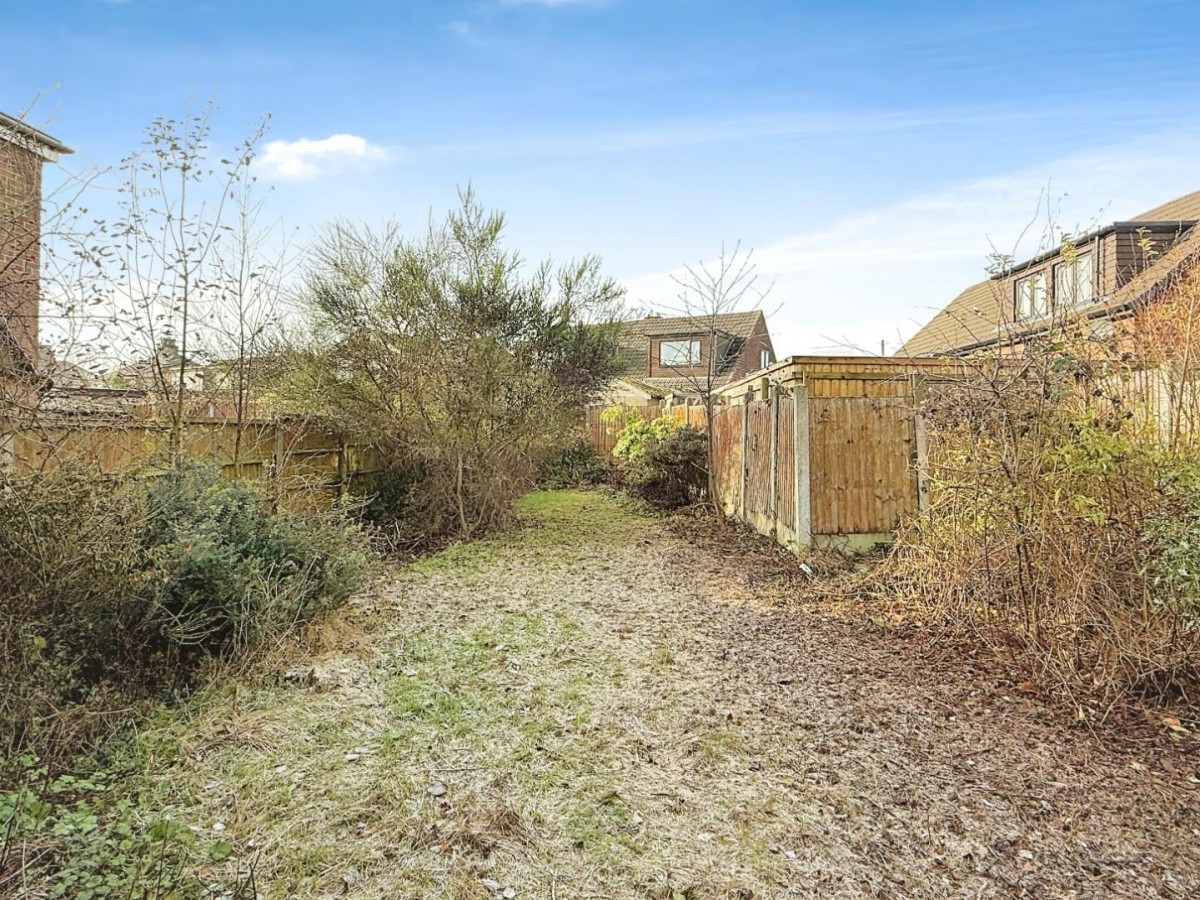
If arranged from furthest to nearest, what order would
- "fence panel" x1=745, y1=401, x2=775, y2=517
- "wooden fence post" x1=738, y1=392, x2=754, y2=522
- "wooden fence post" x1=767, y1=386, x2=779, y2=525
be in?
"wooden fence post" x1=738, y1=392, x2=754, y2=522, "fence panel" x1=745, y1=401, x2=775, y2=517, "wooden fence post" x1=767, y1=386, x2=779, y2=525

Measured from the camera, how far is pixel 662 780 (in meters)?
2.75

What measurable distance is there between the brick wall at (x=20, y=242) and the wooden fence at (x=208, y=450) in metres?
0.42

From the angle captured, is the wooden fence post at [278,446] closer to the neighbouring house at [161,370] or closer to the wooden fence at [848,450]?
the neighbouring house at [161,370]

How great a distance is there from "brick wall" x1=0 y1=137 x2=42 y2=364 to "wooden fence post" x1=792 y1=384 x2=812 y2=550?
602 centimetres

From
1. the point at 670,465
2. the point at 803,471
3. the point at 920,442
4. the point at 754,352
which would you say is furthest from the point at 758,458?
the point at 754,352

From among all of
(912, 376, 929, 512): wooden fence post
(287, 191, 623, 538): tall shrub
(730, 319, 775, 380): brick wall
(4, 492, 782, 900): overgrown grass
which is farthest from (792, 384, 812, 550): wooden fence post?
(730, 319, 775, 380): brick wall

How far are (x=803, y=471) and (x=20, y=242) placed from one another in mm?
6162

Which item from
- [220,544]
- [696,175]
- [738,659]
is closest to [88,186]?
[220,544]

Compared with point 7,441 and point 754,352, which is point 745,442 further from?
point 754,352

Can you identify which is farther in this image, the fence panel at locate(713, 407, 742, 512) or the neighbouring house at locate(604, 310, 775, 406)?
the neighbouring house at locate(604, 310, 775, 406)

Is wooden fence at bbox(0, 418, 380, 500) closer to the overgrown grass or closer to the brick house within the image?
the brick house

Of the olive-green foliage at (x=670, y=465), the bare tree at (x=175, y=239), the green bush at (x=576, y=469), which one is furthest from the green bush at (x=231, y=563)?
the green bush at (x=576, y=469)

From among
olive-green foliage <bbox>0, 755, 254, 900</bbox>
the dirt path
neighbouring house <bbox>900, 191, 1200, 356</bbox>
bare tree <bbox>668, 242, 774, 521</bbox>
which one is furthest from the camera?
bare tree <bbox>668, 242, 774, 521</bbox>

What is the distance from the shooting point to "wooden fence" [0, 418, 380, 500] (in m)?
3.21
